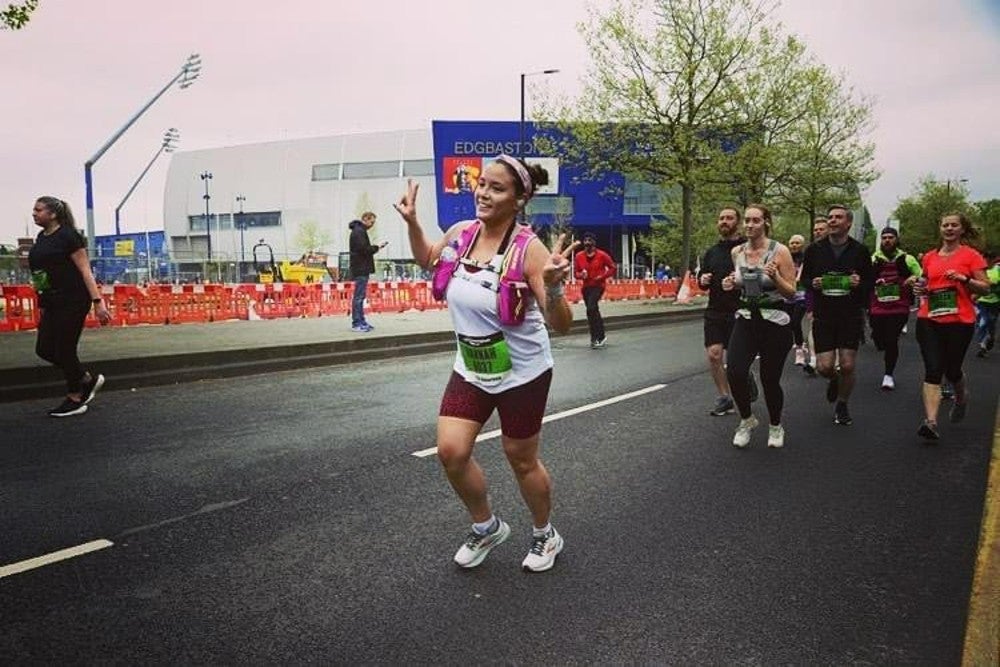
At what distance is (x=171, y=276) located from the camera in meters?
25.3

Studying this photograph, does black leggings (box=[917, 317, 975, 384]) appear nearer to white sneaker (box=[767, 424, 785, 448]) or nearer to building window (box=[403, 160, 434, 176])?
white sneaker (box=[767, 424, 785, 448])

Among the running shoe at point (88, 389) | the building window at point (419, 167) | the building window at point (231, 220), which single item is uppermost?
the building window at point (419, 167)

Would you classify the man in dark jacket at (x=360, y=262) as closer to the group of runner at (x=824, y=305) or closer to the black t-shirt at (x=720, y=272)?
the black t-shirt at (x=720, y=272)

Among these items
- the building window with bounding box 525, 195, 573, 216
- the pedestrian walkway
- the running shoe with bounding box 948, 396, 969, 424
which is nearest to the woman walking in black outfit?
the pedestrian walkway

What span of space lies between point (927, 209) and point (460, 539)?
69877 mm

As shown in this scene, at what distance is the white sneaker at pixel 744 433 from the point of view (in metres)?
5.76

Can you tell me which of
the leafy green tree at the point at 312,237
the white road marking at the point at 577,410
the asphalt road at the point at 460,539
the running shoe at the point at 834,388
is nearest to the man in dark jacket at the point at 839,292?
the running shoe at the point at 834,388

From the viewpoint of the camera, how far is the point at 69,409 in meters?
6.72

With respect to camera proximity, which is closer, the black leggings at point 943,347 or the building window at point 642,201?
the black leggings at point 943,347

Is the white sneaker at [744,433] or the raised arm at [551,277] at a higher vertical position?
the raised arm at [551,277]

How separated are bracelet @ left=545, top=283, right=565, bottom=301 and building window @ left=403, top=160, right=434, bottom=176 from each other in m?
84.7

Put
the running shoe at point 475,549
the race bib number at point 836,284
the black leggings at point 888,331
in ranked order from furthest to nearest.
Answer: the black leggings at point 888,331 < the race bib number at point 836,284 < the running shoe at point 475,549

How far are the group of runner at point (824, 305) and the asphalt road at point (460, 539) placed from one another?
428mm

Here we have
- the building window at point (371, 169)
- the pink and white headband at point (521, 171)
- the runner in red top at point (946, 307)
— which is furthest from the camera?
the building window at point (371, 169)
